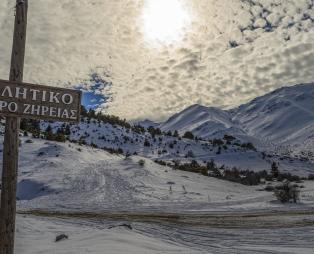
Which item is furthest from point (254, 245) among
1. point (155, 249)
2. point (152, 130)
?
point (152, 130)

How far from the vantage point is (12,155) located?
291 inches

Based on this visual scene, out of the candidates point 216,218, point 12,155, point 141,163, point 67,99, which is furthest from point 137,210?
point 141,163

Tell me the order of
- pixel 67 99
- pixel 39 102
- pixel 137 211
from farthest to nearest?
pixel 137 211 → pixel 67 99 → pixel 39 102

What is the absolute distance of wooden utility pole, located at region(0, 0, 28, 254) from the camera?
7.26 meters

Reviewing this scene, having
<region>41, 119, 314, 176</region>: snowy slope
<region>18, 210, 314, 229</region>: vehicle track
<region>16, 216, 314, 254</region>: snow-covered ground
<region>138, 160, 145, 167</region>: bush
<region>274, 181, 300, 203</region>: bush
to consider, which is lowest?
<region>16, 216, 314, 254</region>: snow-covered ground

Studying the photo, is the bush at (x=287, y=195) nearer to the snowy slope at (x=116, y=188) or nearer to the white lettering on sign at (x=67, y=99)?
the snowy slope at (x=116, y=188)

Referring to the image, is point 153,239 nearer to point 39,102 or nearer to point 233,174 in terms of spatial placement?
point 39,102

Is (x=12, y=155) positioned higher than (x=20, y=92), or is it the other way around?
(x=20, y=92)

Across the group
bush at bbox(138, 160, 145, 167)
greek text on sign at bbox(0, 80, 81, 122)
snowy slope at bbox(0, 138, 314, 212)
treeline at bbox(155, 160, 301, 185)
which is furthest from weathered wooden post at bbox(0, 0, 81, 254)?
treeline at bbox(155, 160, 301, 185)

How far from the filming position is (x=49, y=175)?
29.0m

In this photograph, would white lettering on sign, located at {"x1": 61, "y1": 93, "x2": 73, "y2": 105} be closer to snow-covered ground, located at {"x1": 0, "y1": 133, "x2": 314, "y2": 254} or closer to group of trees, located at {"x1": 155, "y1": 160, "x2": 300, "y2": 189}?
snow-covered ground, located at {"x1": 0, "y1": 133, "x2": 314, "y2": 254}

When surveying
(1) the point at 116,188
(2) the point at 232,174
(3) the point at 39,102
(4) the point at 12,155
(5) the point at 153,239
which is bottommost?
(5) the point at 153,239

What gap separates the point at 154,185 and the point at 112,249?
708 inches

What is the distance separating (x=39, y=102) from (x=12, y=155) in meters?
0.97
